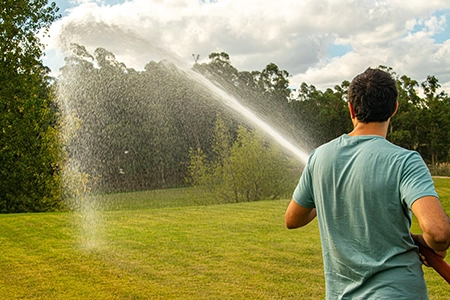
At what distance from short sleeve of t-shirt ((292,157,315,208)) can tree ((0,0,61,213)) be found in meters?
14.3

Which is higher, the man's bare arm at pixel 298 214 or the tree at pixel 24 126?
the tree at pixel 24 126

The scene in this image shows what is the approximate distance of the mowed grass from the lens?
557 cm

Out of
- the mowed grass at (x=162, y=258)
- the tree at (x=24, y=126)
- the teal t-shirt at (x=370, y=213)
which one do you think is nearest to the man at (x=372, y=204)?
the teal t-shirt at (x=370, y=213)

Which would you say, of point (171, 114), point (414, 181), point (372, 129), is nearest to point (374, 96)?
point (372, 129)

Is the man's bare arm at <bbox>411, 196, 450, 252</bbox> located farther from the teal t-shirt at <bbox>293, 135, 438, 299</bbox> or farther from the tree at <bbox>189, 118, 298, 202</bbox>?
the tree at <bbox>189, 118, 298, 202</bbox>

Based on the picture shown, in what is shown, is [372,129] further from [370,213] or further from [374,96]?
[370,213]

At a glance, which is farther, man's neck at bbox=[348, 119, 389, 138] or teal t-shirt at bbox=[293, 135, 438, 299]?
man's neck at bbox=[348, 119, 389, 138]

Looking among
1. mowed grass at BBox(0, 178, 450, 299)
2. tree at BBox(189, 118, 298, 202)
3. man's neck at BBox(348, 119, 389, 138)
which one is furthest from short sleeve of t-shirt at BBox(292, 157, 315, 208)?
tree at BBox(189, 118, 298, 202)

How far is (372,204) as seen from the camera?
173cm

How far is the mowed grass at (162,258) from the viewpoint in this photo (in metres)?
5.57

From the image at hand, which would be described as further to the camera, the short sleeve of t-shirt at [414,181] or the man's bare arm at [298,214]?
the man's bare arm at [298,214]

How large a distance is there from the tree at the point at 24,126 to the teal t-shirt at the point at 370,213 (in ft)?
47.6

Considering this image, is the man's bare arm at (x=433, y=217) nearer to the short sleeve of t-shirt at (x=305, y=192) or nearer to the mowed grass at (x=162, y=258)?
the short sleeve of t-shirt at (x=305, y=192)

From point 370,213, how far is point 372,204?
0.12 ft
